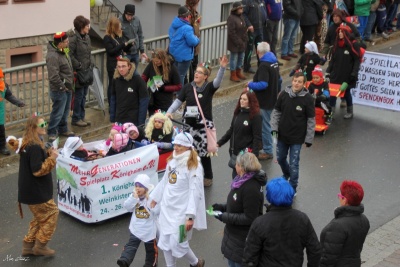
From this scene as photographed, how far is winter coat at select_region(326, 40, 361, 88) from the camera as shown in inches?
573

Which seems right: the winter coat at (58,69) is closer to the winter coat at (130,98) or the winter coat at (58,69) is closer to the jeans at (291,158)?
the winter coat at (130,98)

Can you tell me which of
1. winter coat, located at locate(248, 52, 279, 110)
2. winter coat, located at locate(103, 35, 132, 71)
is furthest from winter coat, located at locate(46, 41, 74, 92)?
winter coat, located at locate(248, 52, 279, 110)

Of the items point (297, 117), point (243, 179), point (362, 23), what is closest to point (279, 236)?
point (243, 179)

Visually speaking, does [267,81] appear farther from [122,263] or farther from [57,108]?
[122,263]

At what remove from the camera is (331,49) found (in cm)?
1522

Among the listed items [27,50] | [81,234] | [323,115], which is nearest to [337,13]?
[323,115]

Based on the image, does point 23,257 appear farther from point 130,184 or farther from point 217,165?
point 217,165

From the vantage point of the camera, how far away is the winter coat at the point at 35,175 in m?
8.70

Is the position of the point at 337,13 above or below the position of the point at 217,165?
above

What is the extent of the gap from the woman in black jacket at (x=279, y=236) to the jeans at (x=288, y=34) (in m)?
11.6

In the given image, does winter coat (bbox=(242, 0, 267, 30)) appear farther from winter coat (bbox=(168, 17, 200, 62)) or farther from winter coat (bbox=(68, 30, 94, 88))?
winter coat (bbox=(68, 30, 94, 88))

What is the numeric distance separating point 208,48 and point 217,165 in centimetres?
520

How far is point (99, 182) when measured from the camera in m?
9.99

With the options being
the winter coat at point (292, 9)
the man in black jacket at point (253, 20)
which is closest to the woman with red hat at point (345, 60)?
the man in black jacket at point (253, 20)
